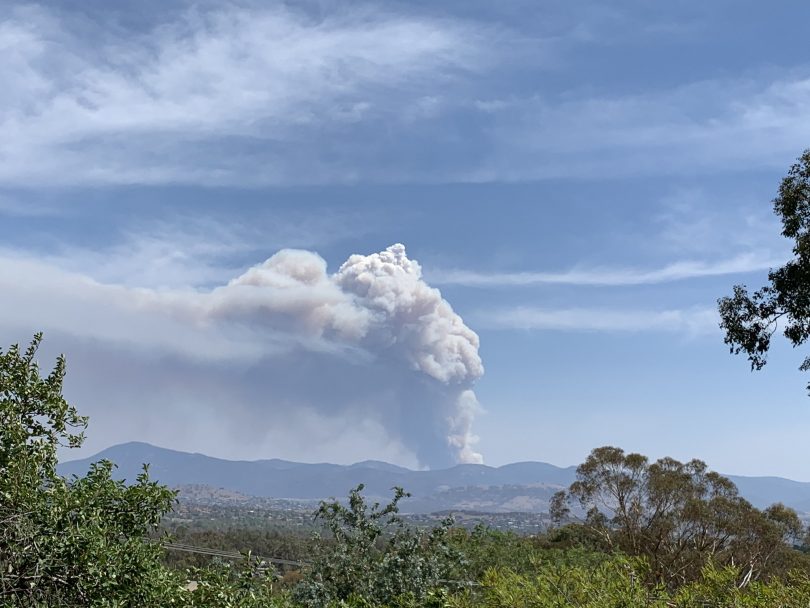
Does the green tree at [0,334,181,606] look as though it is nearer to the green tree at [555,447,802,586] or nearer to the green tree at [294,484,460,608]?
the green tree at [294,484,460,608]

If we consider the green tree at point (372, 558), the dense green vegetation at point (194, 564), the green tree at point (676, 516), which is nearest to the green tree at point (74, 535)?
the dense green vegetation at point (194, 564)

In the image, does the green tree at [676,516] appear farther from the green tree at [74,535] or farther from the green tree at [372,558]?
the green tree at [74,535]

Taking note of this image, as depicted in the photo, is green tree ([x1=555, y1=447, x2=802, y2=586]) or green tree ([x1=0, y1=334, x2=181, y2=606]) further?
green tree ([x1=555, y1=447, x2=802, y2=586])

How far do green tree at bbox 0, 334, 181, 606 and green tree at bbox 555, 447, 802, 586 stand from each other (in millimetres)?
29557

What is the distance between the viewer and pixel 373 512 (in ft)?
46.6

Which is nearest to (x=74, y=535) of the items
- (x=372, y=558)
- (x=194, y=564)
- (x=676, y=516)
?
(x=194, y=564)

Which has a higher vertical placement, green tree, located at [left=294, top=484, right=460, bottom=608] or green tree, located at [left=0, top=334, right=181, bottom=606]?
green tree, located at [left=0, top=334, right=181, bottom=606]

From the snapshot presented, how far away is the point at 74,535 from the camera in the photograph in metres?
6.07

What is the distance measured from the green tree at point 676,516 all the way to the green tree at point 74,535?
29557mm

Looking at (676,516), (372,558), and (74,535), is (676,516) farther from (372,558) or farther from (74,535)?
(74,535)

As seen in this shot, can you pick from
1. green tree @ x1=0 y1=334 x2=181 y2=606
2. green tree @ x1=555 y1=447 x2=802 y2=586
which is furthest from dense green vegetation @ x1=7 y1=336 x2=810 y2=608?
green tree @ x1=555 y1=447 x2=802 y2=586

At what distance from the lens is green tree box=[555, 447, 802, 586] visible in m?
34.9

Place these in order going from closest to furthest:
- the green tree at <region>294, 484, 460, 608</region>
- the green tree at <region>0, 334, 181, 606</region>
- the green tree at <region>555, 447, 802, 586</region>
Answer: the green tree at <region>0, 334, 181, 606</region> < the green tree at <region>294, 484, 460, 608</region> < the green tree at <region>555, 447, 802, 586</region>

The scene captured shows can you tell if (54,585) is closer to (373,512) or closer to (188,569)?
(188,569)
